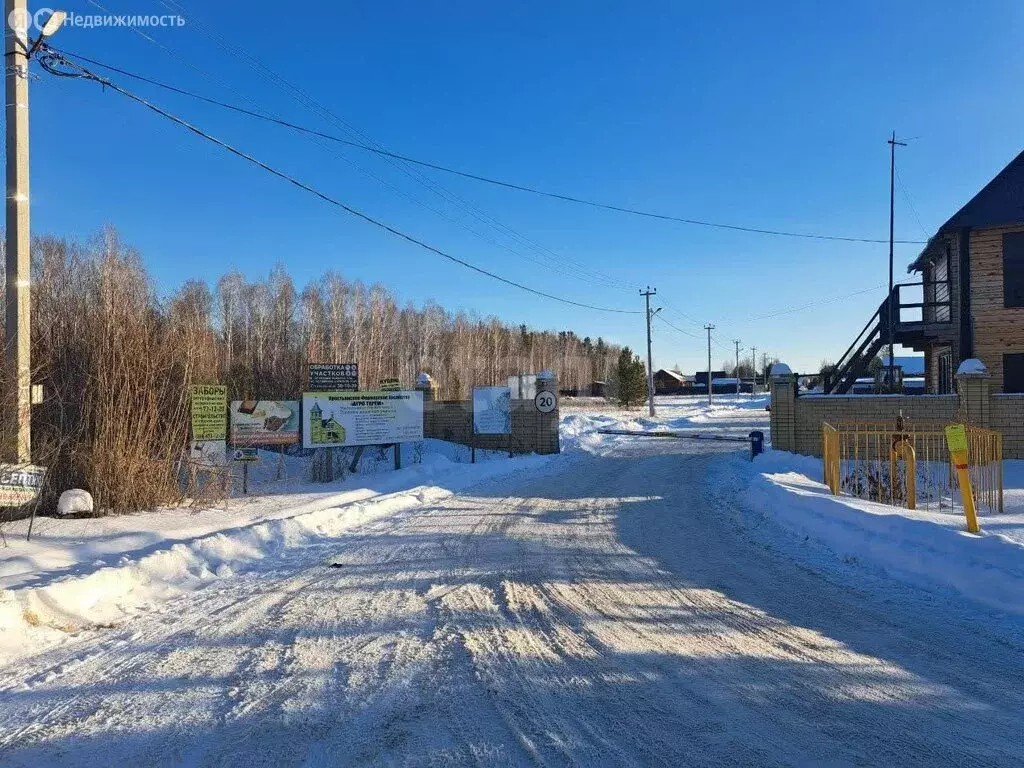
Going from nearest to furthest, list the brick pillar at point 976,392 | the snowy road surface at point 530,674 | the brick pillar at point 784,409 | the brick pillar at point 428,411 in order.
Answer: the snowy road surface at point 530,674, the brick pillar at point 976,392, the brick pillar at point 784,409, the brick pillar at point 428,411

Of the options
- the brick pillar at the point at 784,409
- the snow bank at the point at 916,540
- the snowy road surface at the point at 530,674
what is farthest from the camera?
the brick pillar at the point at 784,409

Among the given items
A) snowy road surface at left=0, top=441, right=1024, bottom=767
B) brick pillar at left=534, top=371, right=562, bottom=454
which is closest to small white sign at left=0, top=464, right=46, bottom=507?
snowy road surface at left=0, top=441, right=1024, bottom=767

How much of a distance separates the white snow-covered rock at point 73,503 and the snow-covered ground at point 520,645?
392 millimetres

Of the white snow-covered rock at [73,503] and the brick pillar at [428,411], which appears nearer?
the white snow-covered rock at [73,503]

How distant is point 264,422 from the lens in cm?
A: 1400

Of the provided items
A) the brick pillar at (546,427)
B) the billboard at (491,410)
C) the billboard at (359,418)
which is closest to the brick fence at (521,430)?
the brick pillar at (546,427)

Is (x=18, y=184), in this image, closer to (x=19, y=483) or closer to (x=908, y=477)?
(x=19, y=483)

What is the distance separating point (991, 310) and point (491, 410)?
15.7 metres

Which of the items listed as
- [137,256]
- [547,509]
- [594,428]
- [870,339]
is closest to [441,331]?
[137,256]

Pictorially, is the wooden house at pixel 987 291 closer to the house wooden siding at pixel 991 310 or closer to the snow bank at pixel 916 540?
the house wooden siding at pixel 991 310

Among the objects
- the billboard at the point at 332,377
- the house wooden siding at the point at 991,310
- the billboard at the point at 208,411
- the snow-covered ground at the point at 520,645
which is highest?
the house wooden siding at the point at 991,310

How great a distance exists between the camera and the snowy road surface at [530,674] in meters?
3.54

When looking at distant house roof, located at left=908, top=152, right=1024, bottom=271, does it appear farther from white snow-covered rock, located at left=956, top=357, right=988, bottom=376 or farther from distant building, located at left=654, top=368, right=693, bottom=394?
distant building, located at left=654, top=368, right=693, bottom=394

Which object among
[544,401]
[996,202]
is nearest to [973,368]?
[996,202]
